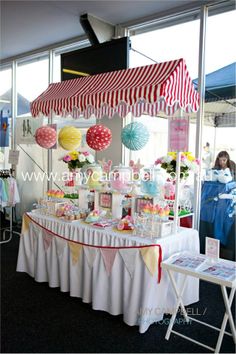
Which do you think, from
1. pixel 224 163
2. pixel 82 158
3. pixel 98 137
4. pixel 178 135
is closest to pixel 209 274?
pixel 178 135

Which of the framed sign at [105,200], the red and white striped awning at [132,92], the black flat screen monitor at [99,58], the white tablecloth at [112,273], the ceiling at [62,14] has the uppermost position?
the ceiling at [62,14]

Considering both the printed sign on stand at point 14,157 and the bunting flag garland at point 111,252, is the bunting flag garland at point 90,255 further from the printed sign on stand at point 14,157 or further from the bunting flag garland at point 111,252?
the printed sign on stand at point 14,157

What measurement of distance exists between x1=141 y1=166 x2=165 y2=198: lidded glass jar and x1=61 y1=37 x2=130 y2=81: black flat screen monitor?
1.47 m

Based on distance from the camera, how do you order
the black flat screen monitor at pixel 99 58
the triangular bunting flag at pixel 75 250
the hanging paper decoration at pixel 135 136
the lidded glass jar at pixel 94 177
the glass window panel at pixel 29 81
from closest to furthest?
the triangular bunting flag at pixel 75 250, the hanging paper decoration at pixel 135 136, the lidded glass jar at pixel 94 177, the black flat screen monitor at pixel 99 58, the glass window panel at pixel 29 81

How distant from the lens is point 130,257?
239 centimetres

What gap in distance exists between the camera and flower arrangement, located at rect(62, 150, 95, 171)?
11.2 feet

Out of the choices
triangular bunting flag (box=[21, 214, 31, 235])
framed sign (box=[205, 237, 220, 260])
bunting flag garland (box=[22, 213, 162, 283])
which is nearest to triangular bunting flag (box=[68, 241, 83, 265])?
bunting flag garland (box=[22, 213, 162, 283])

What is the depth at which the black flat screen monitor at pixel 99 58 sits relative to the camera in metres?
3.68

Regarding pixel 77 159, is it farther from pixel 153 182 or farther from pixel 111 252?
pixel 111 252

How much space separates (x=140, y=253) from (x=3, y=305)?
4.68 ft

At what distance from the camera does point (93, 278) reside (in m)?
2.61

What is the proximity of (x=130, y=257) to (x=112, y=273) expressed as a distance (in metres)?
0.23

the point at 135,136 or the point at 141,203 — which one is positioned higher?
the point at 135,136

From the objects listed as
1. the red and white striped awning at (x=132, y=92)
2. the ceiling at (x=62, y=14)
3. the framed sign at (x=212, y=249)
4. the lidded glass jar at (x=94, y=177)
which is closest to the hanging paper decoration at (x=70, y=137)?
the red and white striped awning at (x=132, y=92)
